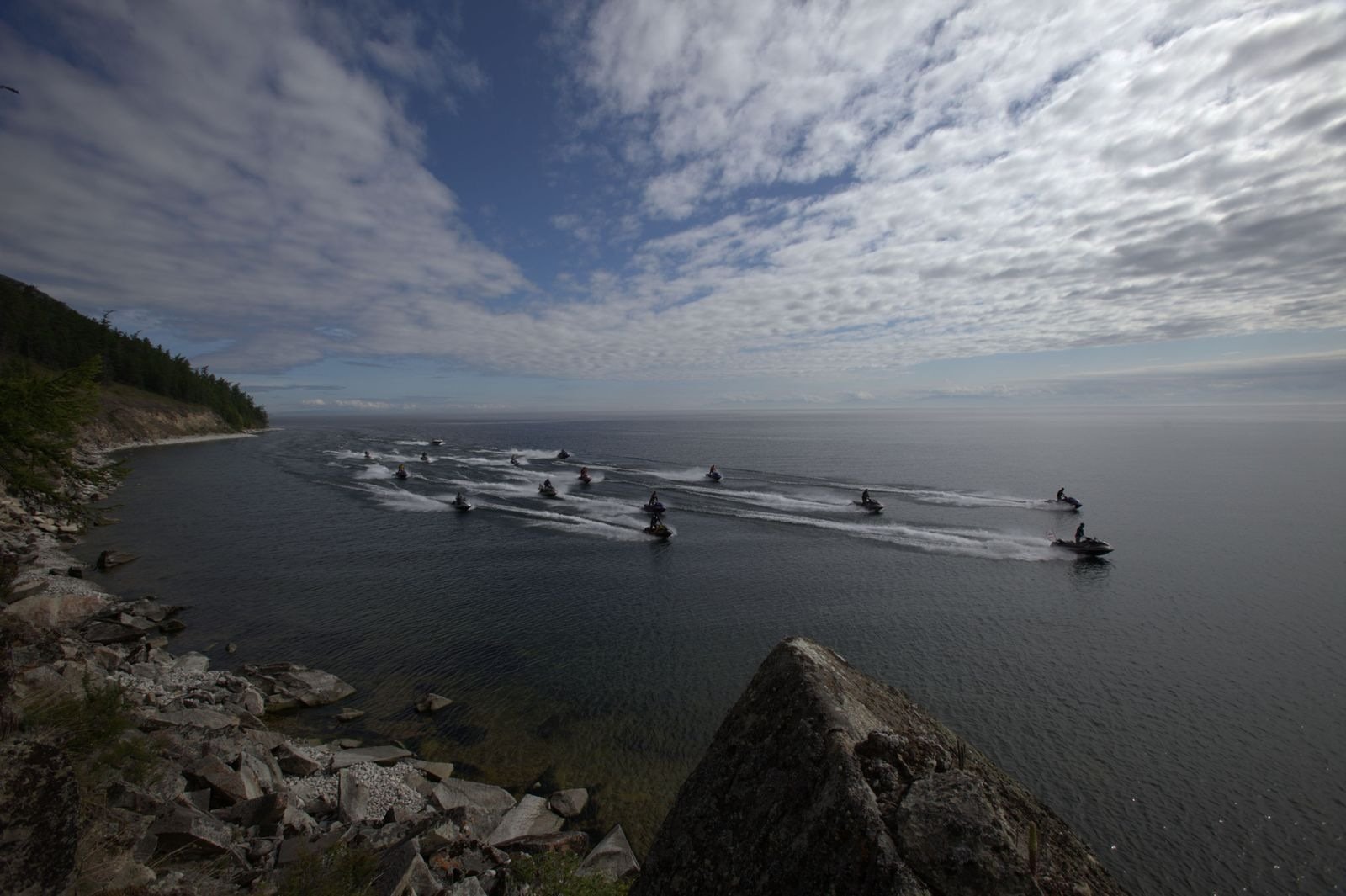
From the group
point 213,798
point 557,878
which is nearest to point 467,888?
point 557,878

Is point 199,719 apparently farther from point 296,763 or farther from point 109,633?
point 109,633

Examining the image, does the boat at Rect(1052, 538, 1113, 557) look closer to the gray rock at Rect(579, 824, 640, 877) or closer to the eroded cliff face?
the gray rock at Rect(579, 824, 640, 877)

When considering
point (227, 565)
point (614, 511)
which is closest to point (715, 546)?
point (614, 511)

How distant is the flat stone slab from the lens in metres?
16.3

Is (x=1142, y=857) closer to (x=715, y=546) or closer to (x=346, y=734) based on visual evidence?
(x=346, y=734)

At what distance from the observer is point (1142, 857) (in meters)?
16.0

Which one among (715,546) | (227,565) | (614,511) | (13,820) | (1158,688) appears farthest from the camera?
(614,511)

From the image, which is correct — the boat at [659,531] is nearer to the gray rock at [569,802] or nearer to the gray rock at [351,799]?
the gray rock at [569,802]

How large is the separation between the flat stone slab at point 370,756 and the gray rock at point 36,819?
10.1 meters

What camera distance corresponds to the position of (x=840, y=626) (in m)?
31.0

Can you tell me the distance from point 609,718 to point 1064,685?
20.3m

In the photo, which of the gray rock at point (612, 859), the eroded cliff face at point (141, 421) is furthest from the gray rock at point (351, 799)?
the eroded cliff face at point (141, 421)

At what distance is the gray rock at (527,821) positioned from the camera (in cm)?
1358

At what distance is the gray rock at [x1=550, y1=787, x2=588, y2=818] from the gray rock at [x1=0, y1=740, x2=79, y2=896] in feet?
35.9
